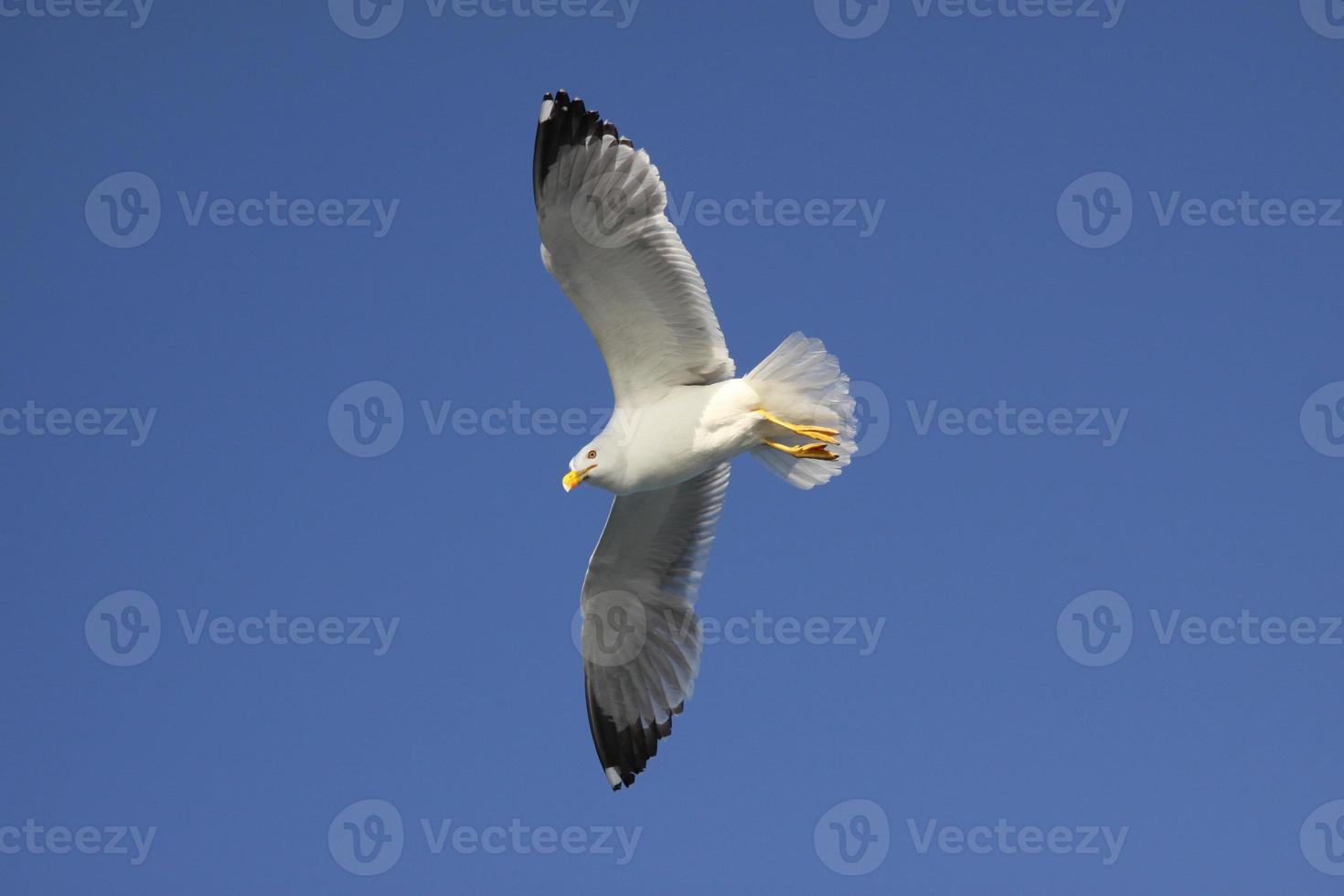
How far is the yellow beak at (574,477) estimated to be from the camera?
7562 mm

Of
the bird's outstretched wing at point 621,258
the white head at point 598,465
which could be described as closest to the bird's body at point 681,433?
the white head at point 598,465

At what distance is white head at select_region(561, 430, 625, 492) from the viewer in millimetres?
7605

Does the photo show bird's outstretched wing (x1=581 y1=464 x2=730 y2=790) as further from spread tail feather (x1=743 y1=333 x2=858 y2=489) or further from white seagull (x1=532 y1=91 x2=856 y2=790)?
spread tail feather (x1=743 y1=333 x2=858 y2=489)

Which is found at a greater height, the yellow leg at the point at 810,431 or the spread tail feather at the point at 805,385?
the spread tail feather at the point at 805,385

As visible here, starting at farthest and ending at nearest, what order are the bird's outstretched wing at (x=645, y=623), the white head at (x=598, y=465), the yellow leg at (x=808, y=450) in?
the bird's outstretched wing at (x=645, y=623) < the yellow leg at (x=808, y=450) < the white head at (x=598, y=465)

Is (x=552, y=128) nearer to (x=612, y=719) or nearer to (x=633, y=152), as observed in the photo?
(x=633, y=152)

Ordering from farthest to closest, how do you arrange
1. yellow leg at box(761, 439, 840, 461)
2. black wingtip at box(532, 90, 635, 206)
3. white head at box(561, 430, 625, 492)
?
1. yellow leg at box(761, 439, 840, 461)
2. white head at box(561, 430, 625, 492)
3. black wingtip at box(532, 90, 635, 206)

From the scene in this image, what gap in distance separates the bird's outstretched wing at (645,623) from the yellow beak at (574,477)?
3.61ft

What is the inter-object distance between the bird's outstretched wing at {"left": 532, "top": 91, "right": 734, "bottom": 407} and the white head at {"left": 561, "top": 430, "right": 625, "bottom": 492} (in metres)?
0.32

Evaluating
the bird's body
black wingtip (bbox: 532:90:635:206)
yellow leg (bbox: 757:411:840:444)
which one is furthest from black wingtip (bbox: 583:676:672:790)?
black wingtip (bbox: 532:90:635:206)

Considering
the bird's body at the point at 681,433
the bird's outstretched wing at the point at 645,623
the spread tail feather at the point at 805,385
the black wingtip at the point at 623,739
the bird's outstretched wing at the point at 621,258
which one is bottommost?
the black wingtip at the point at 623,739

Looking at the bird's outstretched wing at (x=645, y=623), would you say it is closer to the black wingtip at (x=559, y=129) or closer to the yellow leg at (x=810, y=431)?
the yellow leg at (x=810, y=431)

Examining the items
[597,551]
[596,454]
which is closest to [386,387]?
[597,551]

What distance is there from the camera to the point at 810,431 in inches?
304
